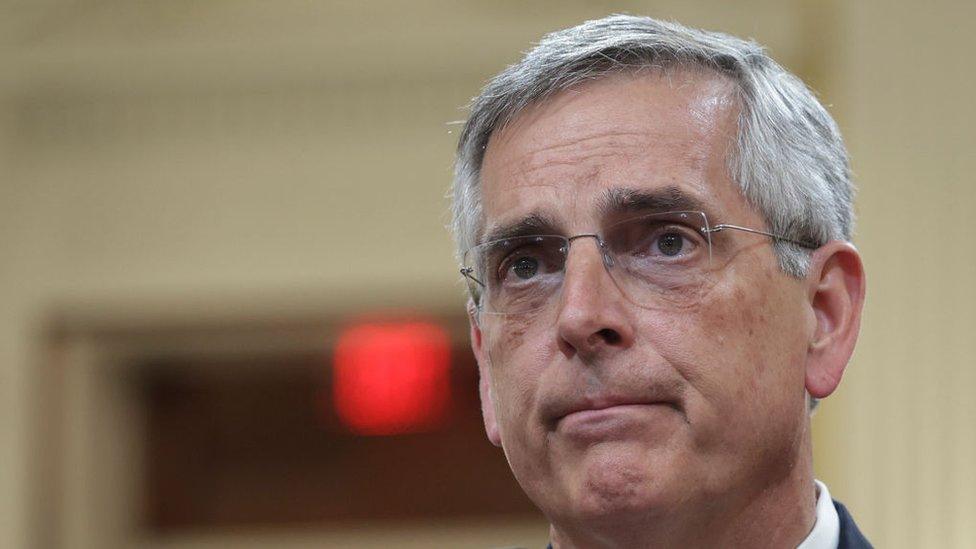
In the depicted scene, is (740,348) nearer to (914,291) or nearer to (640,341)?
(640,341)

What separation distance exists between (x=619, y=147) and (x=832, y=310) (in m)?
0.44

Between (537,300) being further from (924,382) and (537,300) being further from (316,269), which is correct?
(316,269)

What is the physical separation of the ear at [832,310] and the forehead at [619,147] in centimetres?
18

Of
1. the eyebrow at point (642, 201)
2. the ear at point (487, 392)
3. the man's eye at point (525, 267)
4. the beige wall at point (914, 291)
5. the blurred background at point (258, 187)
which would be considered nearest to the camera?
the eyebrow at point (642, 201)

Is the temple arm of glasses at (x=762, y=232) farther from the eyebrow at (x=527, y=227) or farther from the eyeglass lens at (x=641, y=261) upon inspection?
the eyebrow at (x=527, y=227)

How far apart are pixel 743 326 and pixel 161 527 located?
14.0 ft

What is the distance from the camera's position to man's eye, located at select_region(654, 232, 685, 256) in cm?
218

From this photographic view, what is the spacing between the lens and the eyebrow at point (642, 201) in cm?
217

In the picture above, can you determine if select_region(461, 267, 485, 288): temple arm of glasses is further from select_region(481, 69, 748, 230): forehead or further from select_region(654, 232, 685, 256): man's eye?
select_region(654, 232, 685, 256): man's eye

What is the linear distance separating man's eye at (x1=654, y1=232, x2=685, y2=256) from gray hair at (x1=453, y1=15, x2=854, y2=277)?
146 millimetres

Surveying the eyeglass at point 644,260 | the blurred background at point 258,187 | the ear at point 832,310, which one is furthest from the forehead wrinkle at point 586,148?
the blurred background at point 258,187

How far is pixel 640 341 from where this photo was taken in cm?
210

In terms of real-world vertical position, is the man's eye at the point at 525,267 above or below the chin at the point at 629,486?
above

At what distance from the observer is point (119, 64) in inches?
212
